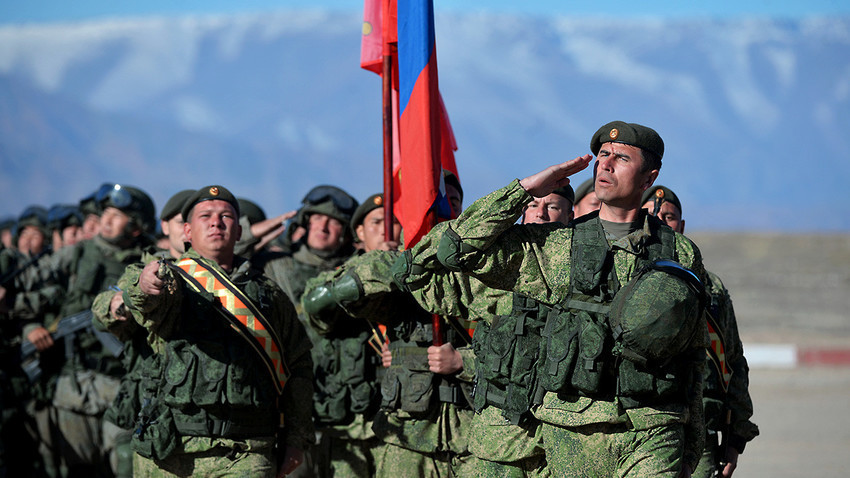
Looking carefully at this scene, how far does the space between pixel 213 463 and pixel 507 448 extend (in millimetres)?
1638

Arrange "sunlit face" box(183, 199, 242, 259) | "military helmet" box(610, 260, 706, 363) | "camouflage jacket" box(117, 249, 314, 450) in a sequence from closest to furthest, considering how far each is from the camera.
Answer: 1. "military helmet" box(610, 260, 706, 363)
2. "camouflage jacket" box(117, 249, 314, 450)
3. "sunlit face" box(183, 199, 242, 259)

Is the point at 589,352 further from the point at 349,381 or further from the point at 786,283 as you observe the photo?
the point at 786,283

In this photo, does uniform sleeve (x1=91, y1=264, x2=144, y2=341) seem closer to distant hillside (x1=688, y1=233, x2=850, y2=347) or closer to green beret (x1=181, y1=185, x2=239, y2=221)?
green beret (x1=181, y1=185, x2=239, y2=221)

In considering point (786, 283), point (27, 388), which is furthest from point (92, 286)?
point (786, 283)

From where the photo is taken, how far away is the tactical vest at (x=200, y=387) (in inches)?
238

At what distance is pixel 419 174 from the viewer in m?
6.86

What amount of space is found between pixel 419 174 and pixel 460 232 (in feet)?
6.02

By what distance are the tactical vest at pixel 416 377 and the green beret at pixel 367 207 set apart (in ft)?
3.95

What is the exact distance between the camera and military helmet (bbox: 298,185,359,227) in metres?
8.87

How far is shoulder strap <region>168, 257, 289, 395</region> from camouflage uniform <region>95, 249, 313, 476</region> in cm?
4

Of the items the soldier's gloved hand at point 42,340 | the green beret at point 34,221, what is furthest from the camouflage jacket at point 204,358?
the green beret at point 34,221

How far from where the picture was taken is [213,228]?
6.34m

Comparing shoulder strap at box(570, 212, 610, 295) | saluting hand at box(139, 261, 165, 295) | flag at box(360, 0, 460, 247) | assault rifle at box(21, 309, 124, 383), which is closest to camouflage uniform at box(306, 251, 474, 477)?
flag at box(360, 0, 460, 247)

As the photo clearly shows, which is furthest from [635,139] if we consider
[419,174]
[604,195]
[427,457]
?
[427,457]
